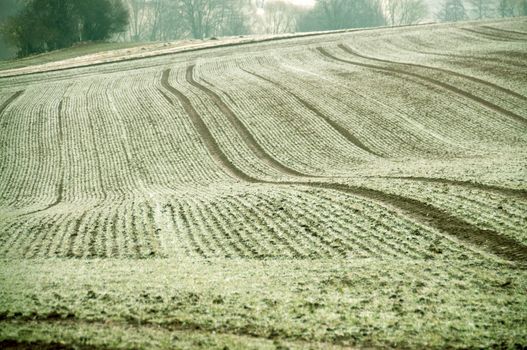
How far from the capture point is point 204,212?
53.6ft

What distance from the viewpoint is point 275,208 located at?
15.7 metres

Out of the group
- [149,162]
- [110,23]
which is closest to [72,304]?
[149,162]

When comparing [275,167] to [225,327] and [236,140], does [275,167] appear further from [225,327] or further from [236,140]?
[225,327]

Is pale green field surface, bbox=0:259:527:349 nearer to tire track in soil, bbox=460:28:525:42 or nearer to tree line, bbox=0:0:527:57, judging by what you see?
tire track in soil, bbox=460:28:525:42

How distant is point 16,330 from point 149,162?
1907 centimetres

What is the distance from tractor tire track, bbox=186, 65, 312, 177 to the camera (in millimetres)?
23844

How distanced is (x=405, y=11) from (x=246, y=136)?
11753 cm

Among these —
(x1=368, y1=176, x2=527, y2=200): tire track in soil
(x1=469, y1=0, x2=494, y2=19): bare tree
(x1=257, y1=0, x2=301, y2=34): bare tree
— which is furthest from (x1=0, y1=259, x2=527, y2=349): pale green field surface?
(x1=469, y1=0, x2=494, y2=19): bare tree

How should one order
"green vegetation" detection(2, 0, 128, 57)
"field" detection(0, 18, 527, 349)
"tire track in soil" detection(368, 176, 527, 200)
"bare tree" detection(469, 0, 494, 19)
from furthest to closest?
"bare tree" detection(469, 0, 494, 19) → "green vegetation" detection(2, 0, 128, 57) → "tire track in soil" detection(368, 176, 527, 200) → "field" detection(0, 18, 527, 349)

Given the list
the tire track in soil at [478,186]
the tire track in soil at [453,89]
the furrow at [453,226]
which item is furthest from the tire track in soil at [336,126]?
→ the tire track in soil at [453,89]

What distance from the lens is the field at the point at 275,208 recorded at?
8.38m

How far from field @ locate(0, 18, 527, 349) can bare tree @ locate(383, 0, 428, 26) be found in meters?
91.7

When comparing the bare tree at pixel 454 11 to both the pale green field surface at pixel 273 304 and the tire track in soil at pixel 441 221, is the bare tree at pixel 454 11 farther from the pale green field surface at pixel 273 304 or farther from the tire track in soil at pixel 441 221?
the pale green field surface at pixel 273 304

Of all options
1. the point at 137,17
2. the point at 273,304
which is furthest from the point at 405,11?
the point at 273,304
